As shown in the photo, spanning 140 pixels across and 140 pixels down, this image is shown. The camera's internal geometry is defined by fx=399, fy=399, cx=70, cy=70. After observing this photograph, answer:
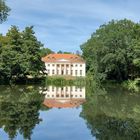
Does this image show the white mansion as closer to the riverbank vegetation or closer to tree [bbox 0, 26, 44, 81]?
the riverbank vegetation

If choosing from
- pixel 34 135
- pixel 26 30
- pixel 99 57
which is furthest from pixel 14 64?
pixel 34 135

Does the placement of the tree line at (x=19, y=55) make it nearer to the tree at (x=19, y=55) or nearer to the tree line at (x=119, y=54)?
the tree at (x=19, y=55)

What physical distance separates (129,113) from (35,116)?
6.69 metres

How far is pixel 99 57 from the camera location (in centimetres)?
7381

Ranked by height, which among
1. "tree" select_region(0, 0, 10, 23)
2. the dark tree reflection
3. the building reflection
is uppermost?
"tree" select_region(0, 0, 10, 23)

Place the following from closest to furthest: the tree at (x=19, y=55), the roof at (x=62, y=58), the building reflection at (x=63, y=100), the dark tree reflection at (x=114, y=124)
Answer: the dark tree reflection at (x=114, y=124)
the building reflection at (x=63, y=100)
the tree at (x=19, y=55)
the roof at (x=62, y=58)

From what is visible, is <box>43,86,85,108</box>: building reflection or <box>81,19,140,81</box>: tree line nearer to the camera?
<box>43,86,85,108</box>: building reflection

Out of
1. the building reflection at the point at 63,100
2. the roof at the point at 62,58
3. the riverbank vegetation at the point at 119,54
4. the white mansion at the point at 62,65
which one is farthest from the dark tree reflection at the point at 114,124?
the roof at the point at 62,58

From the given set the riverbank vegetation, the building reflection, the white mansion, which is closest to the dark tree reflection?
the building reflection

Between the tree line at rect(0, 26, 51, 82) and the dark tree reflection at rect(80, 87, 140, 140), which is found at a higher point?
the tree line at rect(0, 26, 51, 82)

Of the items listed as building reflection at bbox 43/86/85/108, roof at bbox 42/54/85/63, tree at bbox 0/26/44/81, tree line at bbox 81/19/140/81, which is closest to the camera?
building reflection at bbox 43/86/85/108

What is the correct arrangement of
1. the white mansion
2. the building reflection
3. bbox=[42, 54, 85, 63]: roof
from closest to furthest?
A: the building reflection
the white mansion
bbox=[42, 54, 85, 63]: roof

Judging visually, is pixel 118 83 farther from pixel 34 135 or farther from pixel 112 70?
pixel 34 135

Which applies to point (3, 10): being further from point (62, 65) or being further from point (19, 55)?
point (62, 65)
